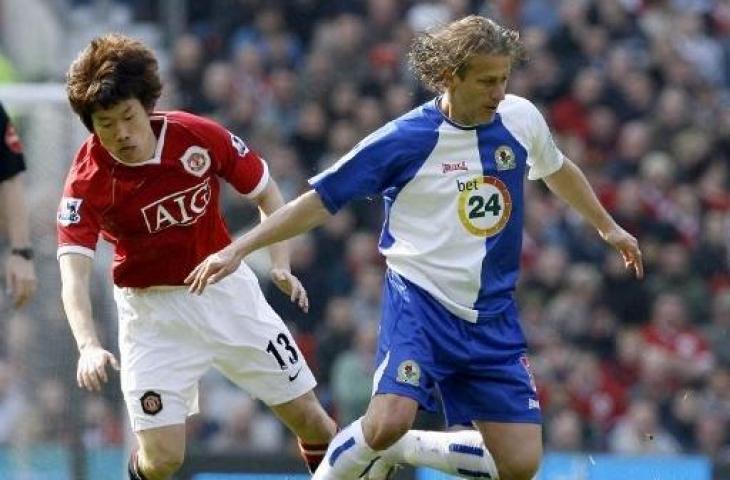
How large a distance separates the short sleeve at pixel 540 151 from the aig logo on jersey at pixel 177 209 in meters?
1.29

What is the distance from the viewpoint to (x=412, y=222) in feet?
24.2

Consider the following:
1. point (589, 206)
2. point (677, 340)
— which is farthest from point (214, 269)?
point (677, 340)

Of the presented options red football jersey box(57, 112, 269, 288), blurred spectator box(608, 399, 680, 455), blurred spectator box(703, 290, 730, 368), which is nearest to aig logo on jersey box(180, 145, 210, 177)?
red football jersey box(57, 112, 269, 288)

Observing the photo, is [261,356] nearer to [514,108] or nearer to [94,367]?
[94,367]

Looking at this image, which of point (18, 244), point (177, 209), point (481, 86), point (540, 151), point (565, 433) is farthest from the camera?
point (565, 433)

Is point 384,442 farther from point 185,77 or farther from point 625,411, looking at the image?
point 185,77

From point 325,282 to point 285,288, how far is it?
239 inches

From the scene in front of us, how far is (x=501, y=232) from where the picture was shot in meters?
7.38

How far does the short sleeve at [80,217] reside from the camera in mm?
7598

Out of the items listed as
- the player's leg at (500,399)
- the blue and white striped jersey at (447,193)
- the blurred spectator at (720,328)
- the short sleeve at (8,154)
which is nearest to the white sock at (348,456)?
the player's leg at (500,399)

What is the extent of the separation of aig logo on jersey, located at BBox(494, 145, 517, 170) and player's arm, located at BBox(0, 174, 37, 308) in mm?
2399

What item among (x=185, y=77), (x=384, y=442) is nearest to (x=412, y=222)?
(x=384, y=442)

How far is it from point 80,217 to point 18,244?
113 centimetres

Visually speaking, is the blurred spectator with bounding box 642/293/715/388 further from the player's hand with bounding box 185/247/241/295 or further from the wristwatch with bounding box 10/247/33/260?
the player's hand with bounding box 185/247/241/295
